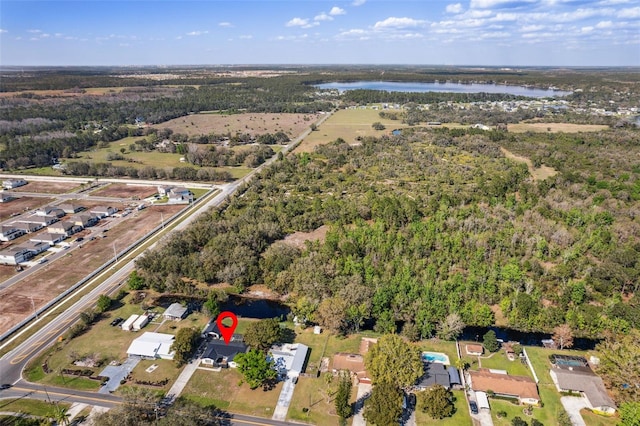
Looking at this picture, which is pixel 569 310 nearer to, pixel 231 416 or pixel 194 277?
pixel 231 416

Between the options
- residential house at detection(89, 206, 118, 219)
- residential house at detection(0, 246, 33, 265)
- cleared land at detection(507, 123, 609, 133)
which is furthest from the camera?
cleared land at detection(507, 123, 609, 133)

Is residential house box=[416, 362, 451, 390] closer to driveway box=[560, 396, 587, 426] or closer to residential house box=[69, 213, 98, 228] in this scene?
driveway box=[560, 396, 587, 426]

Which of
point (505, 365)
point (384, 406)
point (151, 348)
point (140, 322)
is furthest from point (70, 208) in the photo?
point (505, 365)

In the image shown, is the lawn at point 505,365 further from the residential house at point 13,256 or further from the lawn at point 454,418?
the residential house at point 13,256

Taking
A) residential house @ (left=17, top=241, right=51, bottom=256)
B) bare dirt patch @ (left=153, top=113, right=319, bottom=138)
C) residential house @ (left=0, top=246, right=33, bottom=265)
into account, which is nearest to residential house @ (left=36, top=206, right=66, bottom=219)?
residential house @ (left=17, top=241, right=51, bottom=256)

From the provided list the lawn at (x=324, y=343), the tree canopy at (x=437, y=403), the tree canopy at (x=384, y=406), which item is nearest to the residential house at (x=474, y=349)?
the tree canopy at (x=437, y=403)

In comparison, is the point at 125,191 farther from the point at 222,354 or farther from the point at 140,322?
the point at 222,354
